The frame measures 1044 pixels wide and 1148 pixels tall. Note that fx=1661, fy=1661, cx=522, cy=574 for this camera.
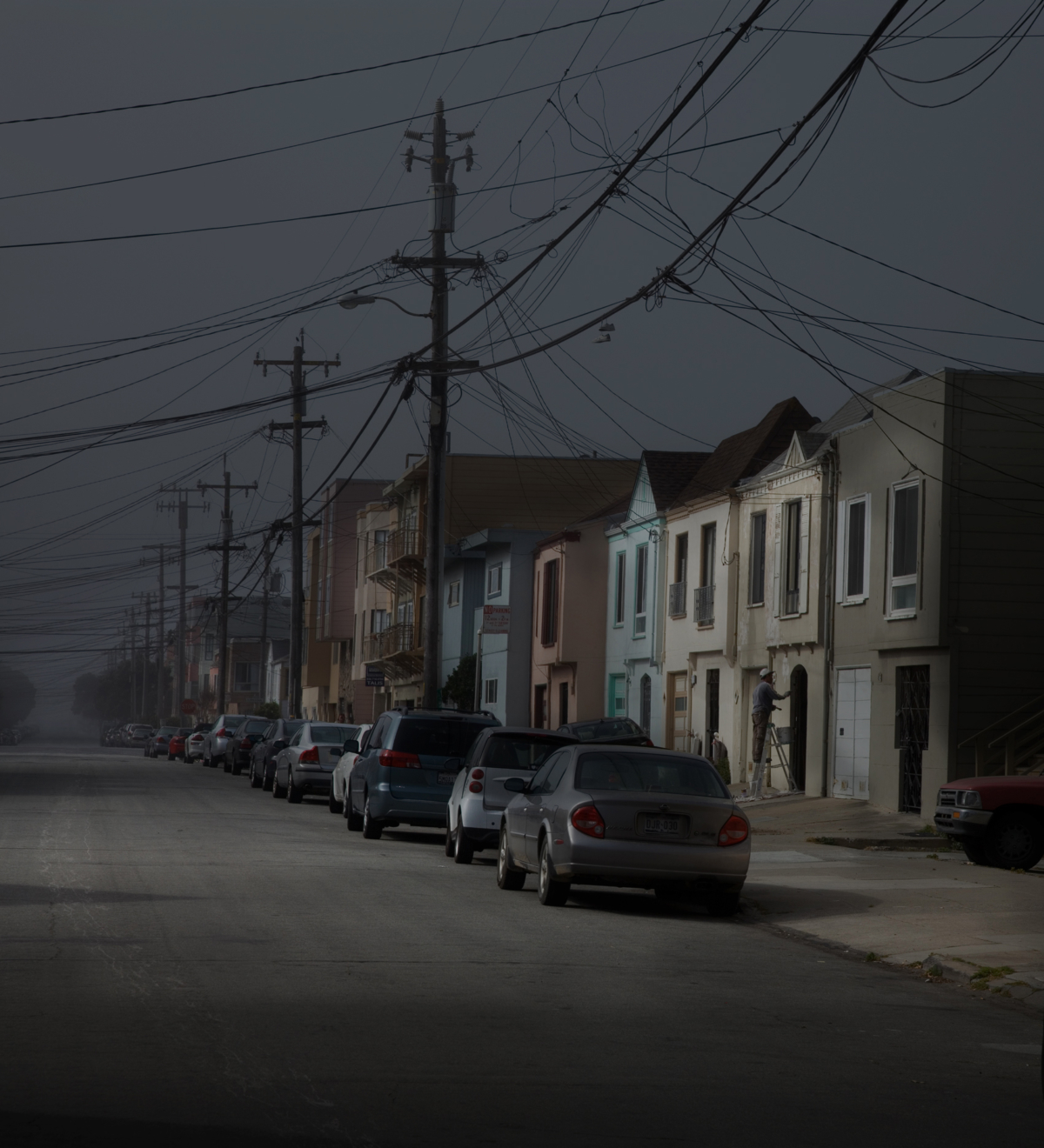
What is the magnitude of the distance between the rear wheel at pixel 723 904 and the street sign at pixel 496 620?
15.8 m

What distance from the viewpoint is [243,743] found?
150ft

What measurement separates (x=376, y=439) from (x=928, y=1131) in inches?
1073

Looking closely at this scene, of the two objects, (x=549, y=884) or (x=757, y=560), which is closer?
(x=549, y=884)

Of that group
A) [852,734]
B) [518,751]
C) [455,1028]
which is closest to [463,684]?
[852,734]

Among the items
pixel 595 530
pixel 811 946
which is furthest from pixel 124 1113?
pixel 595 530

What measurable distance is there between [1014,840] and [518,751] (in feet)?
18.9

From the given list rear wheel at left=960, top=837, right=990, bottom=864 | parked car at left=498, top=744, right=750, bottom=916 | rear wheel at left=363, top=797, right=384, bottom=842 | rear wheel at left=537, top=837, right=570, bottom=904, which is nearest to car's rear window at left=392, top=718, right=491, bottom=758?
rear wheel at left=363, top=797, right=384, bottom=842

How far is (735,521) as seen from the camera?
34.8 meters

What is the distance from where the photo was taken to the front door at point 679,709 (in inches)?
1491

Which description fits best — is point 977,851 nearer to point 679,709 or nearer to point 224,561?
point 679,709

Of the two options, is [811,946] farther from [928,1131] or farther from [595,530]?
[595,530]

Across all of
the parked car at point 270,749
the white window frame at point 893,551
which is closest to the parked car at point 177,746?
the parked car at point 270,749

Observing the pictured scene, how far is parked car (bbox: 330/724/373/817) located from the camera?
25828 mm

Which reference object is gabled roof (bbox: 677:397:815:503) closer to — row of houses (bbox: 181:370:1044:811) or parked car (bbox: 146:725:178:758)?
row of houses (bbox: 181:370:1044:811)
